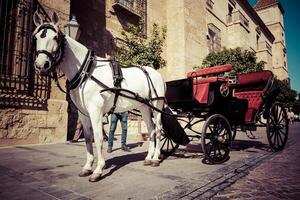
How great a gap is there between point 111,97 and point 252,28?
29415mm

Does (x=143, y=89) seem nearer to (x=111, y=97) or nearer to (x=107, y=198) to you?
(x=111, y=97)

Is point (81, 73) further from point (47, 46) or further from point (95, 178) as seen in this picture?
point (95, 178)

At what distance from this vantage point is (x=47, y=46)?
10.1 ft

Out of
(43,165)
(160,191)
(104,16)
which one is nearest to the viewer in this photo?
(160,191)

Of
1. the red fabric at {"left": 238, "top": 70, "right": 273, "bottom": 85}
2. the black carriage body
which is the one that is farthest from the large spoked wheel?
the red fabric at {"left": 238, "top": 70, "right": 273, "bottom": 85}

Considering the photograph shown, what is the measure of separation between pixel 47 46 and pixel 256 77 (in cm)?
524

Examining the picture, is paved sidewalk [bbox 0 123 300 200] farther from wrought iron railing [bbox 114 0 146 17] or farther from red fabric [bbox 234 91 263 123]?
wrought iron railing [bbox 114 0 146 17]

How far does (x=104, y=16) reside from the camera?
11.4 meters

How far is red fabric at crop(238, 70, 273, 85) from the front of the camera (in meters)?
5.93

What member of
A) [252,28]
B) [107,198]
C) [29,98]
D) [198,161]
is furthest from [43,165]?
[252,28]

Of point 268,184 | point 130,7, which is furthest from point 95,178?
point 130,7

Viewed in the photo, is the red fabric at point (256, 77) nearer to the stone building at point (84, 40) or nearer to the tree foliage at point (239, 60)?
the stone building at point (84, 40)

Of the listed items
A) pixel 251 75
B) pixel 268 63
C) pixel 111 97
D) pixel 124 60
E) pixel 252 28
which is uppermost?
pixel 252 28

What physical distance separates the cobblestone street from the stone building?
6.03 meters
